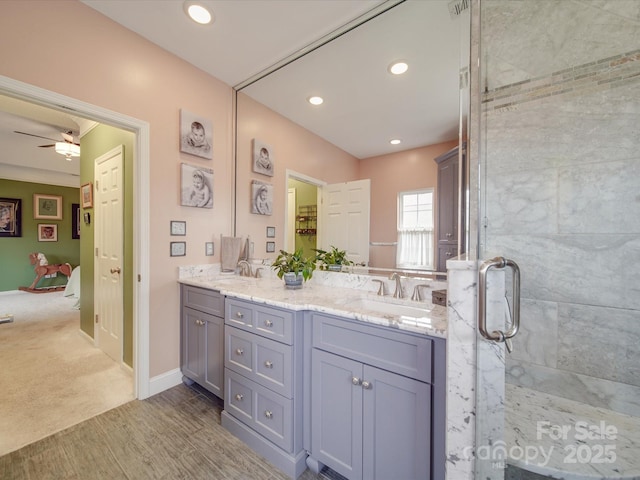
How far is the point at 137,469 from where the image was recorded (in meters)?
1.40

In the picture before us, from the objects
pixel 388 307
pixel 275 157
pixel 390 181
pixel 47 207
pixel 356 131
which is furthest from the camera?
pixel 47 207

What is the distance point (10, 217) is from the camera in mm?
5641

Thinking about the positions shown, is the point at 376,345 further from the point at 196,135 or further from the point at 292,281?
the point at 196,135

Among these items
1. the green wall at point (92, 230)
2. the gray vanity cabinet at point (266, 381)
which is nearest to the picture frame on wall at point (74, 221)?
the green wall at point (92, 230)

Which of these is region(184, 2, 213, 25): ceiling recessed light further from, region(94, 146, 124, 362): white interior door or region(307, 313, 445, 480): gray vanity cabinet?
region(307, 313, 445, 480): gray vanity cabinet

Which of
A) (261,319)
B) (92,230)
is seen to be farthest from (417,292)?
(92,230)

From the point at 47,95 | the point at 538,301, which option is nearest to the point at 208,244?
the point at 47,95

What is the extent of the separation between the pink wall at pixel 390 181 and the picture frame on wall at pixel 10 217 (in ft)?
26.0

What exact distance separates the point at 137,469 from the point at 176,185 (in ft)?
6.29

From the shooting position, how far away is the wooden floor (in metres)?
1.37

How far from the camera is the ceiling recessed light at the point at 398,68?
174cm

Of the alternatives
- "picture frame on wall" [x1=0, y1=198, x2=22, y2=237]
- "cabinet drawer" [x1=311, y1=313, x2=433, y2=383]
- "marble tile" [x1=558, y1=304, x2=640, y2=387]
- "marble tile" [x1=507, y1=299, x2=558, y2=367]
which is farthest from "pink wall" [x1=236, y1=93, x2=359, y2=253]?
"picture frame on wall" [x1=0, y1=198, x2=22, y2=237]

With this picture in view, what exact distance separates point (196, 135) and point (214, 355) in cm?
187

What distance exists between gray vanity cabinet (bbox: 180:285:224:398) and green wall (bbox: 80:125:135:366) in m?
0.55
